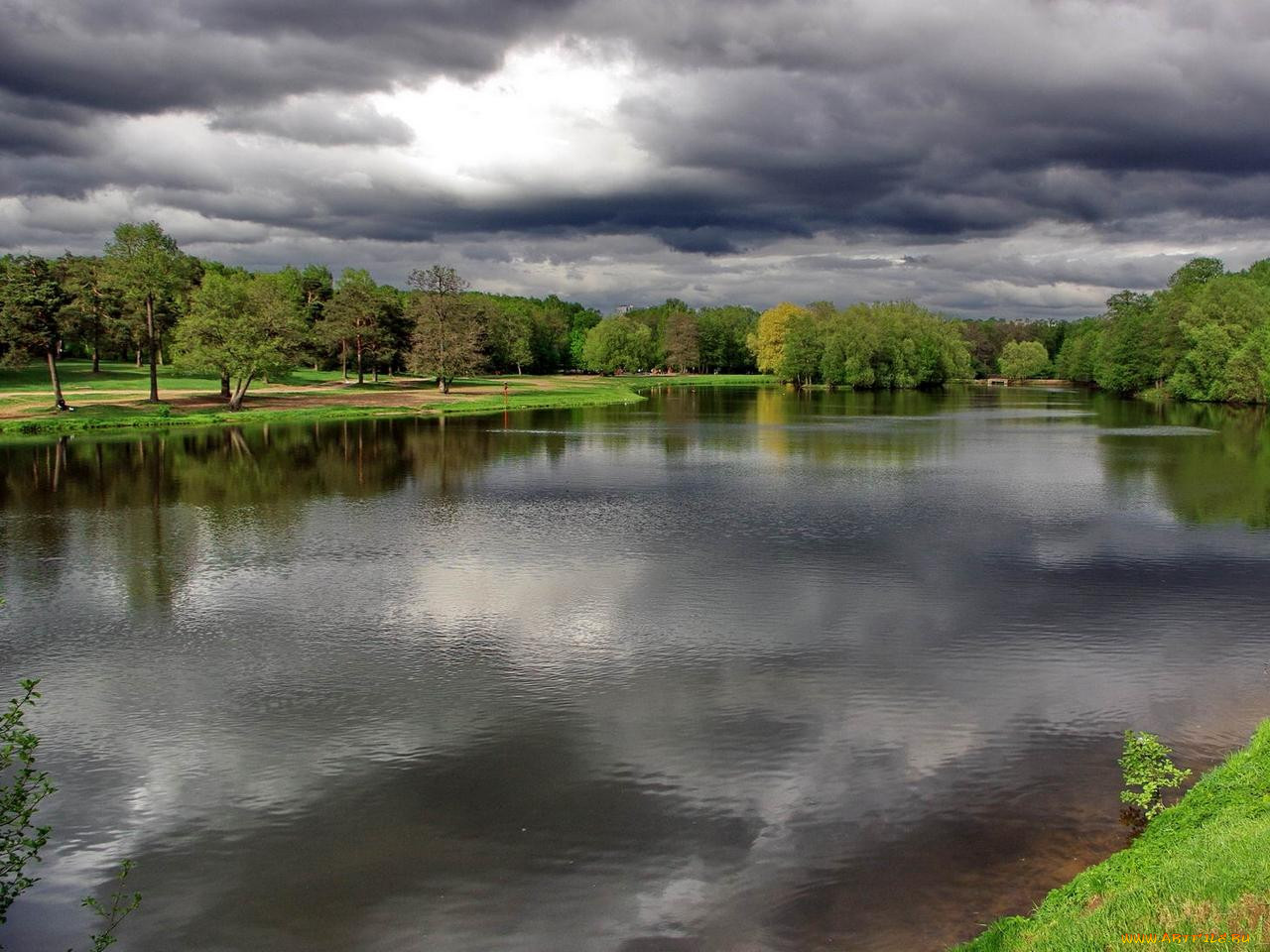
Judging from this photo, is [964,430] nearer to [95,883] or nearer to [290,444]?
[290,444]

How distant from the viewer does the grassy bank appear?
67250 mm

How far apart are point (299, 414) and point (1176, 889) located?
75.4 m

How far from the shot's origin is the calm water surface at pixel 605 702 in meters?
10.8

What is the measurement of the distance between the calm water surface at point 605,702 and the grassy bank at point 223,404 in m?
33.4

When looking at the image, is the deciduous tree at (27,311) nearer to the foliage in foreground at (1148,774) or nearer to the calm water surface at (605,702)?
the calm water surface at (605,702)

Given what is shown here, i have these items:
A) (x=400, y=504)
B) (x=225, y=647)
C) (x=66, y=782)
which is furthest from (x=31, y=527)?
(x=66, y=782)

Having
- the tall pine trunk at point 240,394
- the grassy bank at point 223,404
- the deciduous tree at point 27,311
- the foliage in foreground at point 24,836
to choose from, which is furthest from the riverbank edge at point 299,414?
the foliage in foreground at point 24,836

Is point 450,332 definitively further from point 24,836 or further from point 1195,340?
point 24,836

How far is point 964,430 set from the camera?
7231 cm

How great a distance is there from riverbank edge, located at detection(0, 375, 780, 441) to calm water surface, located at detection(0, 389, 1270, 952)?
97.1 feet

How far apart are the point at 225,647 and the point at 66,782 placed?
5744mm

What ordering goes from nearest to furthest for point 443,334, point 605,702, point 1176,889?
point 1176,889
point 605,702
point 443,334

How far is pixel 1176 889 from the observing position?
846 centimetres

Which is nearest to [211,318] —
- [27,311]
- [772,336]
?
[27,311]
